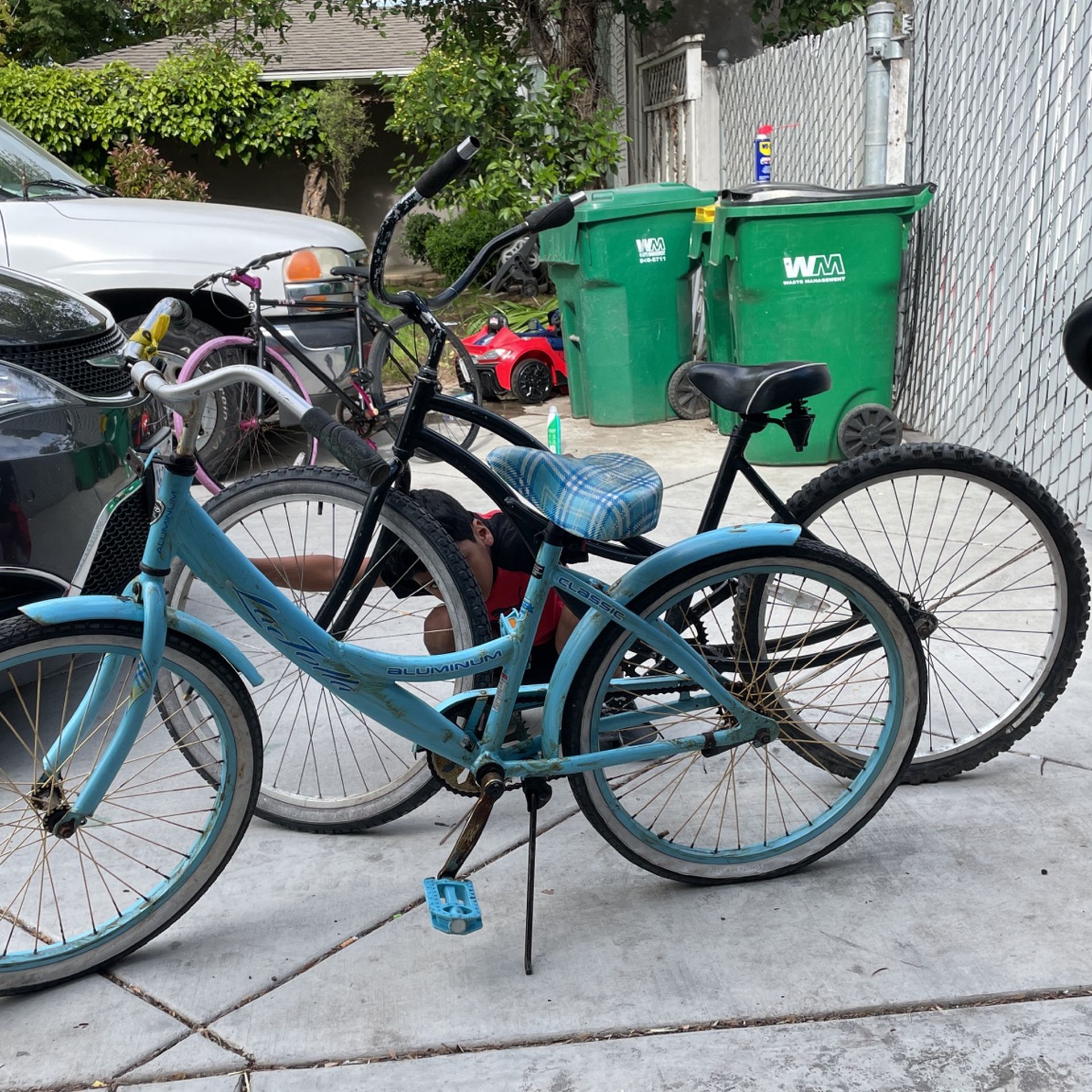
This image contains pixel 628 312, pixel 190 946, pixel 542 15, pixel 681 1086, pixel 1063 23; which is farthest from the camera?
pixel 542 15

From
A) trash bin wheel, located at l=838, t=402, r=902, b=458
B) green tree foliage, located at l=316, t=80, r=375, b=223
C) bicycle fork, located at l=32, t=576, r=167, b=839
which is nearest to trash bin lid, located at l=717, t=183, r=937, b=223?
trash bin wheel, located at l=838, t=402, r=902, b=458

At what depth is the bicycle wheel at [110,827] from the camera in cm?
234

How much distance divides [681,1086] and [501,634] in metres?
0.98

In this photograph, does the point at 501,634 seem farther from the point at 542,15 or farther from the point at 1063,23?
the point at 542,15

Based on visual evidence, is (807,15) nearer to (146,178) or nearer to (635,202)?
(635,202)

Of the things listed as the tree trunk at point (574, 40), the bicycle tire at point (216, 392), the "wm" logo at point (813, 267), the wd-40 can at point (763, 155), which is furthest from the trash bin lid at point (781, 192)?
the tree trunk at point (574, 40)

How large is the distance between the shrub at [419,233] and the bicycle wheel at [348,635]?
547 inches

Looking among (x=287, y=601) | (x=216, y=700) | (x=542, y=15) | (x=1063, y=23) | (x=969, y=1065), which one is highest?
(x=542, y=15)

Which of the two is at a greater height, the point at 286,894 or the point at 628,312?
the point at 628,312

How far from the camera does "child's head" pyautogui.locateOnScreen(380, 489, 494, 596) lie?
288 cm

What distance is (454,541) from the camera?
9.80ft

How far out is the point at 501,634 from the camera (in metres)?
2.65

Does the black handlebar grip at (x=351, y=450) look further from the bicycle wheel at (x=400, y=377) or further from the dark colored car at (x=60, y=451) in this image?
the bicycle wheel at (x=400, y=377)

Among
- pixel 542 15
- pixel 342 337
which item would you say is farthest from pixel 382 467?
pixel 542 15
